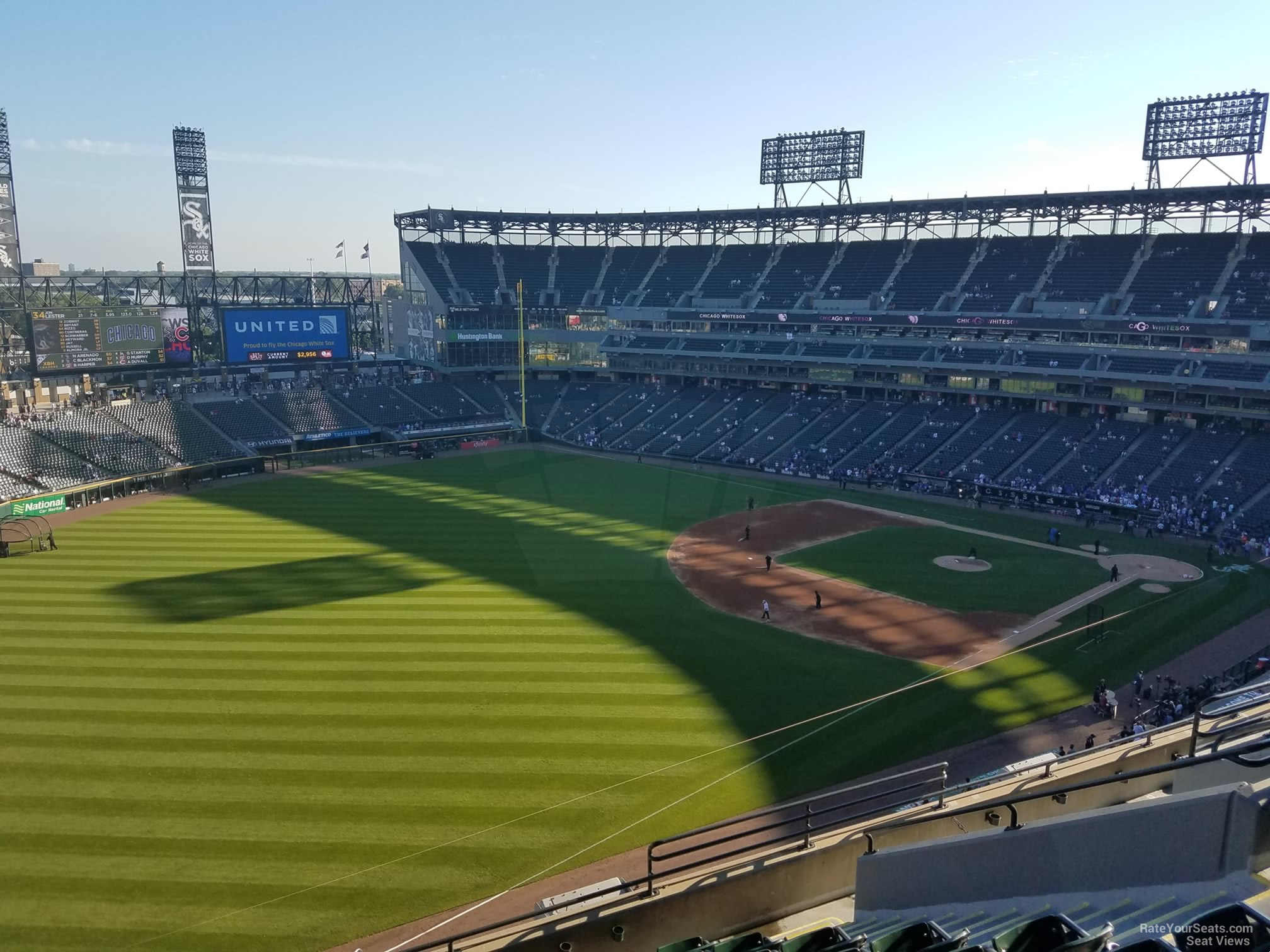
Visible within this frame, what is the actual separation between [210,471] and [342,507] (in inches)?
570

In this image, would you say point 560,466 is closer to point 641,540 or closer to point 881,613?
point 641,540

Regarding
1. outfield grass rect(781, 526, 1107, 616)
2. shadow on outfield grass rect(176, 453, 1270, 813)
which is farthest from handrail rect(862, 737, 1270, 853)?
outfield grass rect(781, 526, 1107, 616)

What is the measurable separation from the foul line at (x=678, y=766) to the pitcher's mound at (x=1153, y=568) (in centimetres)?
319

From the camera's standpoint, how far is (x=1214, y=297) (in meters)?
50.3

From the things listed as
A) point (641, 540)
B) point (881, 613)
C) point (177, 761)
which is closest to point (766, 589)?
point (881, 613)

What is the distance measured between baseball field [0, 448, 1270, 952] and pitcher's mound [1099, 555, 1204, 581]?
36.8 inches

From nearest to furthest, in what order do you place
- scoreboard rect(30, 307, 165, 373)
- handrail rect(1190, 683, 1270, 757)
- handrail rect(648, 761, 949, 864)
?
1. handrail rect(1190, 683, 1270, 757)
2. handrail rect(648, 761, 949, 864)
3. scoreboard rect(30, 307, 165, 373)

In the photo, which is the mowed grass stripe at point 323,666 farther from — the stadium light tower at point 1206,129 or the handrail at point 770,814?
the stadium light tower at point 1206,129

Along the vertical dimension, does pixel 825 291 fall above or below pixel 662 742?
above

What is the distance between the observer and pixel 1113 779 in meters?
6.46

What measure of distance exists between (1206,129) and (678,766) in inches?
2221

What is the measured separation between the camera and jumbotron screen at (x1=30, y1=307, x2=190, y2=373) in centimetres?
5359

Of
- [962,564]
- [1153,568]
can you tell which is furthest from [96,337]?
[1153,568]

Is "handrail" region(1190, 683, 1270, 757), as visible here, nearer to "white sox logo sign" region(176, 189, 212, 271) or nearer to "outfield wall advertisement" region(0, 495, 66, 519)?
"outfield wall advertisement" region(0, 495, 66, 519)
